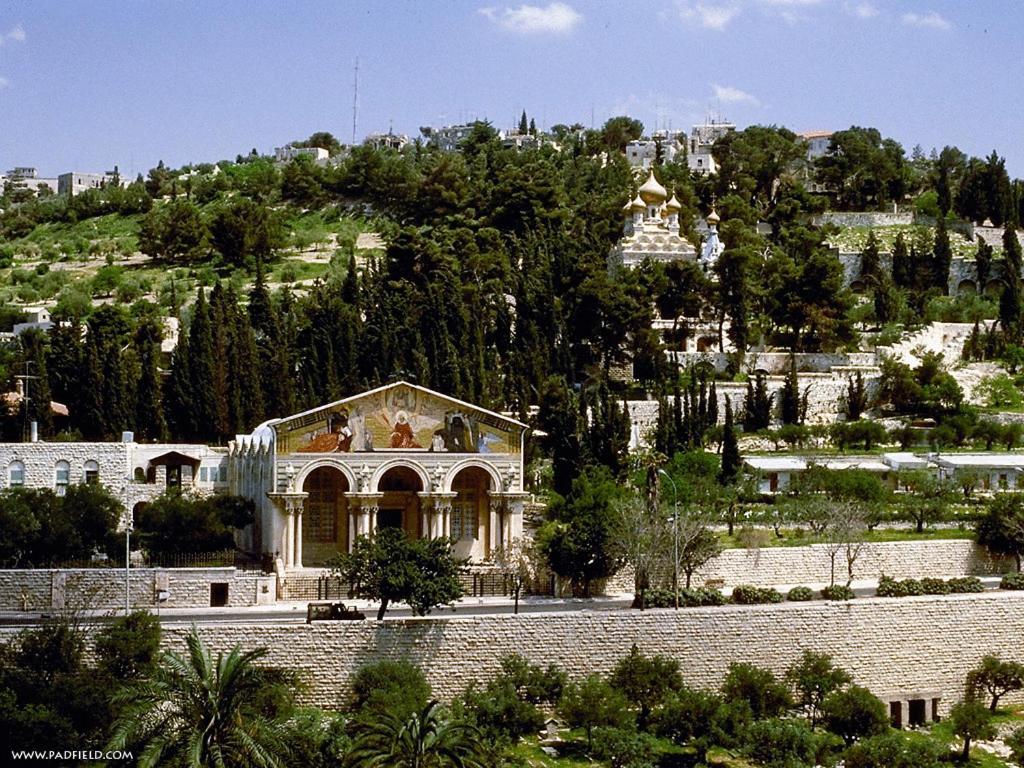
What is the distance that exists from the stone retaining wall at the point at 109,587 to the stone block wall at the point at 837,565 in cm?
1030

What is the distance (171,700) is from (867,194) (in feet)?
258

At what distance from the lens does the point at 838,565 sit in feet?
150

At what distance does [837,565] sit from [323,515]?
15.0m

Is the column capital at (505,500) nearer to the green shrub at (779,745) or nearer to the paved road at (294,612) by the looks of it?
the paved road at (294,612)

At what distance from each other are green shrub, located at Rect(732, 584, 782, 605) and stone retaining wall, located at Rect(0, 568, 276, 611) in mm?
12550

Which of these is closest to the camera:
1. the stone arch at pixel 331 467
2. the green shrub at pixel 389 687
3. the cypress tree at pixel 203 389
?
the green shrub at pixel 389 687

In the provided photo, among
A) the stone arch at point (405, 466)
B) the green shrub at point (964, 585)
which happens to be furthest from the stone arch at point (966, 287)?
the stone arch at point (405, 466)

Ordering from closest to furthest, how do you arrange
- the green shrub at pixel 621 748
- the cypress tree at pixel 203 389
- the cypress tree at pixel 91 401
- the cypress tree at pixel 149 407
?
the green shrub at pixel 621 748 → the cypress tree at pixel 91 401 → the cypress tree at pixel 149 407 → the cypress tree at pixel 203 389

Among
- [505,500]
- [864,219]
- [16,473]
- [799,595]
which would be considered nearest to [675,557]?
[799,595]

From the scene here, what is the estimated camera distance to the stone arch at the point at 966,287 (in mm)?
83625

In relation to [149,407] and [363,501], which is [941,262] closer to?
[149,407]

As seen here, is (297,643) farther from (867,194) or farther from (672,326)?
(867,194)

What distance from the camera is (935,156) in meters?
126

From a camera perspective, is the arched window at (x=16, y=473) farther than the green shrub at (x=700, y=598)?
Yes
